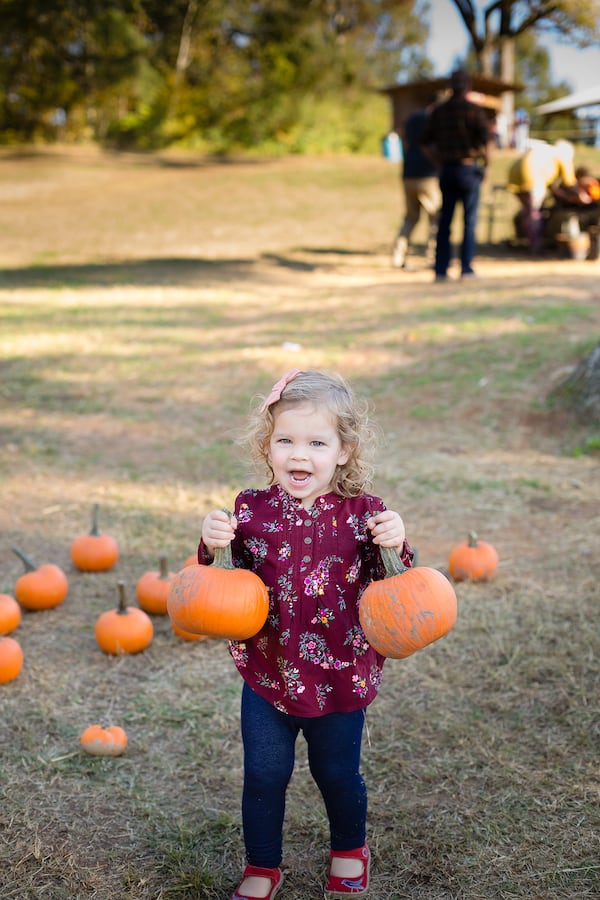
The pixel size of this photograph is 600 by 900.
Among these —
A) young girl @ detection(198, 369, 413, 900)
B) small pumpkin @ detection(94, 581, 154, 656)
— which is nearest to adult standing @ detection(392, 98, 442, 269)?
small pumpkin @ detection(94, 581, 154, 656)

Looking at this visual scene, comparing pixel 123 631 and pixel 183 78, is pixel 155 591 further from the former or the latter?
pixel 183 78

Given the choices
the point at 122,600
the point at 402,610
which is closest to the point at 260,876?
the point at 402,610

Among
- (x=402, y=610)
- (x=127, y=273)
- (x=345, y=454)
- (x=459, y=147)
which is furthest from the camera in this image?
(x=127, y=273)

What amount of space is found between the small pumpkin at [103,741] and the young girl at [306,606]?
2.87ft

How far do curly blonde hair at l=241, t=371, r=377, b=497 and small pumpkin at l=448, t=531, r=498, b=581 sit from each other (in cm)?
210

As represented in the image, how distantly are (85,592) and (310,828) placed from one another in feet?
7.17

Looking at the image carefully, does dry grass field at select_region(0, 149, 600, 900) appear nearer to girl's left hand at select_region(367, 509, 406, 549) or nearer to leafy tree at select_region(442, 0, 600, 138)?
girl's left hand at select_region(367, 509, 406, 549)

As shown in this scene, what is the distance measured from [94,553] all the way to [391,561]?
2.79 metres

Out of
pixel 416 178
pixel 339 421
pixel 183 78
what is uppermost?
pixel 183 78

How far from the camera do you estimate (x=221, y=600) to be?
2.40m

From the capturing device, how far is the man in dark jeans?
10.8 metres

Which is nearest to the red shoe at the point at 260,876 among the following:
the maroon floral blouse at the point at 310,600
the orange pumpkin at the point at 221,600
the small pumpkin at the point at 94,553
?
the maroon floral blouse at the point at 310,600

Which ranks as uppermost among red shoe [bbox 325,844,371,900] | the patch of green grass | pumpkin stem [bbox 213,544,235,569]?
pumpkin stem [bbox 213,544,235,569]

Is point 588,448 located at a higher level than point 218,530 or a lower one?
lower
